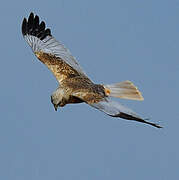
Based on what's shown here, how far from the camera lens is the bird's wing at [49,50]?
43.6ft

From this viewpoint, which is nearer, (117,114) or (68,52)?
(117,114)

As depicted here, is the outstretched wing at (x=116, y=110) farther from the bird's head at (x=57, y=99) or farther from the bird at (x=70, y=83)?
the bird's head at (x=57, y=99)

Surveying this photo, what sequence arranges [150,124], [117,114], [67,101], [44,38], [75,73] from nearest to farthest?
[150,124] < [117,114] < [67,101] < [75,73] < [44,38]

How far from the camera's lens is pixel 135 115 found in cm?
962

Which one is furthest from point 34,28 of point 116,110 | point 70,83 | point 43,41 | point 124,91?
point 116,110

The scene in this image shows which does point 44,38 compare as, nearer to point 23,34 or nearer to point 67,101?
point 23,34

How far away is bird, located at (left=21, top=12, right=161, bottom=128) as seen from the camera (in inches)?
413

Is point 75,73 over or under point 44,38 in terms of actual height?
under

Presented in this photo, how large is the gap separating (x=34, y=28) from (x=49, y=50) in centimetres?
97

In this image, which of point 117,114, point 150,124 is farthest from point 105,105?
point 150,124

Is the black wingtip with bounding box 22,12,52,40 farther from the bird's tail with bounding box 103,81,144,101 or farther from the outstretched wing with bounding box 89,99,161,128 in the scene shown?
the outstretched wing with bounding box 89,99,161,128

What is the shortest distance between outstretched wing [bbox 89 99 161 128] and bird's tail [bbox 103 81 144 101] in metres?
1.16

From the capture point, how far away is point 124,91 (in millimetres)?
12203

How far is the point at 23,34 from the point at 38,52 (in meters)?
1.03
